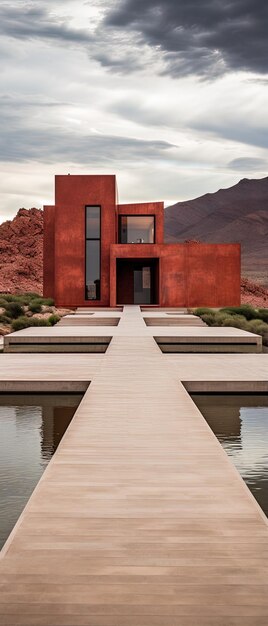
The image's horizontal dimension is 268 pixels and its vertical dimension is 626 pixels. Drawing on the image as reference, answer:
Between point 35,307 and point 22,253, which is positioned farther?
point 22,253

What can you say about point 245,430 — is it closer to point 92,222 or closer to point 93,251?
point 93,251

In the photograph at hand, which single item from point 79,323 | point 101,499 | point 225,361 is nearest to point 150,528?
point 101,499

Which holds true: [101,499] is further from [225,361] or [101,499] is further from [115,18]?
[115,18]

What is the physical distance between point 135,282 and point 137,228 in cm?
257

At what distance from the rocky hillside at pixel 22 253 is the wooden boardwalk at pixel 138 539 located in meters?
65.8

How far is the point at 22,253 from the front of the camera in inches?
3221

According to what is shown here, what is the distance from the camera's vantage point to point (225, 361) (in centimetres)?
1176

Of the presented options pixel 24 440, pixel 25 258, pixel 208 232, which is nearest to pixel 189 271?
pixel 24 440

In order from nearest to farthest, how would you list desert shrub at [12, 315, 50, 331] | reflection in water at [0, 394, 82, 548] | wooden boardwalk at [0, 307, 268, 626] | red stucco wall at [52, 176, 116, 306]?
wooden boardwalk at [0, 307, 268, 626], reflection in water at [0, 394, 82, 548], desert shrub at [12, 315, 50, 331], red stucco wall at [52, 176, 116, 306]

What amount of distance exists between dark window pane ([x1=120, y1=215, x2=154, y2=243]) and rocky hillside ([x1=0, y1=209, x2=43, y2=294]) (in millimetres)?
38096

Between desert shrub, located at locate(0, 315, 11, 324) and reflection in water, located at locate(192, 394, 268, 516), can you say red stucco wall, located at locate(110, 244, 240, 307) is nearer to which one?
desert shrub, located at locate(0, 315, 11, 324)

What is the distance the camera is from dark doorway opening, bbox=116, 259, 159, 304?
107 ft

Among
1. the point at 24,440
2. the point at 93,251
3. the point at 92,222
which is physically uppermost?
the point at 92,222

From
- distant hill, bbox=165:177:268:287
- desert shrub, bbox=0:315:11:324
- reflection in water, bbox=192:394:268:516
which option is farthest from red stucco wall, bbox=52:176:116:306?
distant hill, bbox=165:177:268:287
